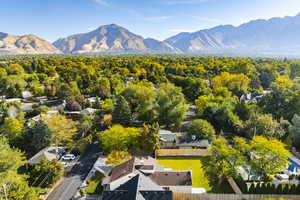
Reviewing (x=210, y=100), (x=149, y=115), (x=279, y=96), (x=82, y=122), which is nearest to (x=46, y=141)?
(x=82, y=122)

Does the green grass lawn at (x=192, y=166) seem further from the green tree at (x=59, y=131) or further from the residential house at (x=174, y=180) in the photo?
the green tree at (x=59, y=131)

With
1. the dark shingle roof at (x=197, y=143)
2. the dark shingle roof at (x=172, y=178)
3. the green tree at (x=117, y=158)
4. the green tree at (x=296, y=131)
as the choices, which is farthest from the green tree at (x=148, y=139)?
the green tree at (x=296, y=131)

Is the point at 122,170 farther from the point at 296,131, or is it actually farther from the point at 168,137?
the point at 296,131

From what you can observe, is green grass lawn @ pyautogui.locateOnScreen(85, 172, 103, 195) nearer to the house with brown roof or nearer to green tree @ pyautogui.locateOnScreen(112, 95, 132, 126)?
the house with brown roof

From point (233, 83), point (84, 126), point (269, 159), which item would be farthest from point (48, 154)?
point (233, 83)

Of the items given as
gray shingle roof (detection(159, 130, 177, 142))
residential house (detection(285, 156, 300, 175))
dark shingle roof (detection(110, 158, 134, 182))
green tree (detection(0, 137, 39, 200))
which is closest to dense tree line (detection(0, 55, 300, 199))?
green tree (detection(0, 137, 39, 200))
